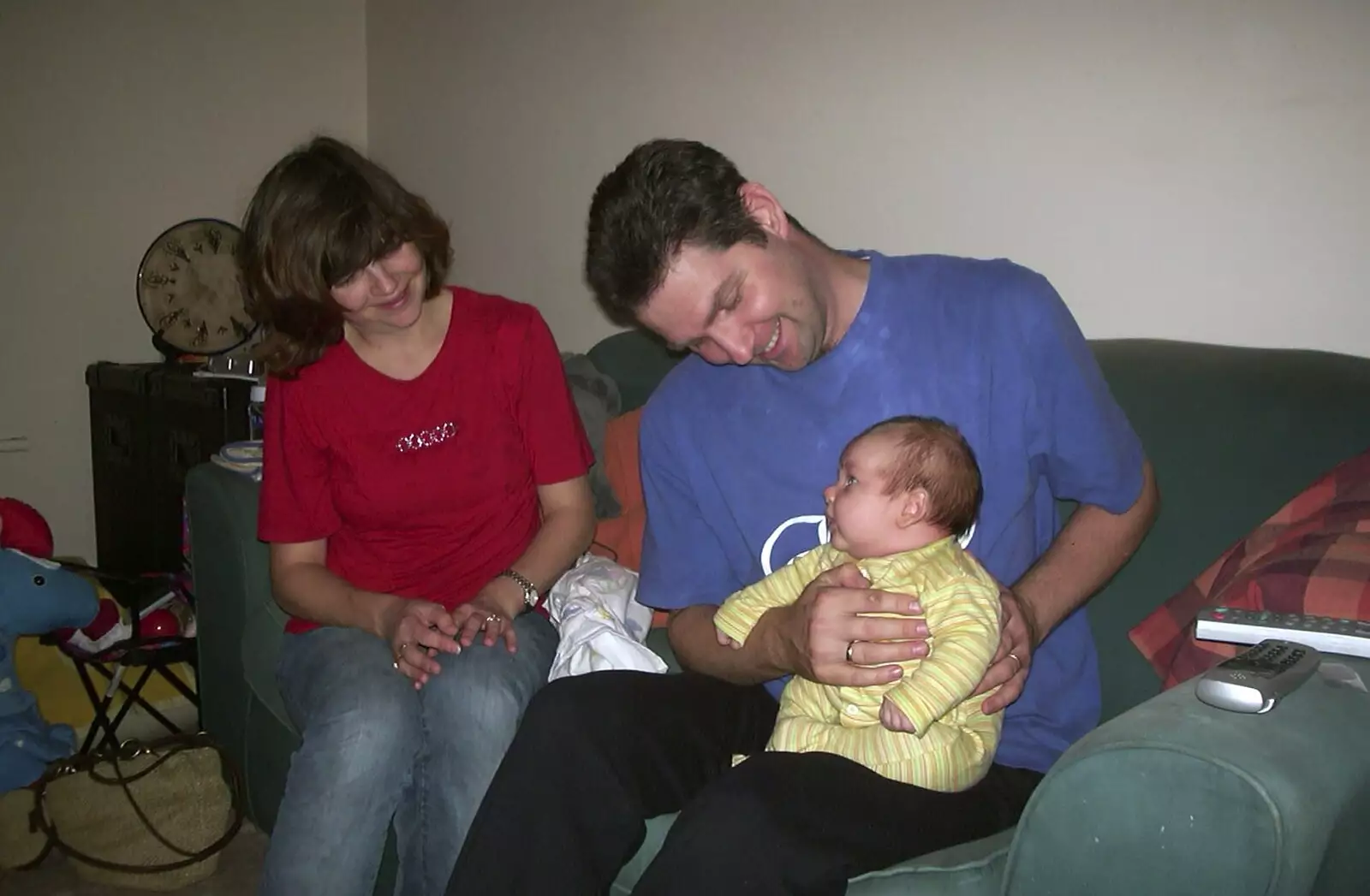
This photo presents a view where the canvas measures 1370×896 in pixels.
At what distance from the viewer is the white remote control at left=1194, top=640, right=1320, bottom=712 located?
830 mm

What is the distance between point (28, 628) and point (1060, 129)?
2066 millimetres

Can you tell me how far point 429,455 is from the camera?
1515mm

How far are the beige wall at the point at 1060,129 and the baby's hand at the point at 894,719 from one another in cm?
85

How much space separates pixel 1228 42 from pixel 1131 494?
0.69 metres

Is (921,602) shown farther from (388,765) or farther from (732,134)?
(732,134)

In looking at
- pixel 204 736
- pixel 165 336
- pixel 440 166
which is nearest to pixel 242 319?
pixel 165 336

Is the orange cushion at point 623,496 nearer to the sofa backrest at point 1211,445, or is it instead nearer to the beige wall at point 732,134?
the beige wall at point 732,134

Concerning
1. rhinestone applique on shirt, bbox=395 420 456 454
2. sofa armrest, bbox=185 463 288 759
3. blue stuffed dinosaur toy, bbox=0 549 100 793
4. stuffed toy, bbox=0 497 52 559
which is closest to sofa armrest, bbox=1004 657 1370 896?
rhinestone applique on shirt, bbox=395 420 456 454

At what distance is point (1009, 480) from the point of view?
1168mm

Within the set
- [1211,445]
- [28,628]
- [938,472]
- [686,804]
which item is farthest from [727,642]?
[28,628]

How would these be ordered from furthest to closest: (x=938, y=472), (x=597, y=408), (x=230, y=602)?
(x=597, y=408)
(x=230, y=602)
(x=938, y=472)

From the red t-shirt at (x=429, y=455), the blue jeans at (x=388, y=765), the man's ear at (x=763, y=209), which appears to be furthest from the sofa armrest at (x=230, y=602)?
the man's ear at (x=763, y=209)

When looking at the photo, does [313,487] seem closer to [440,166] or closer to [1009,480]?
[1009,480]

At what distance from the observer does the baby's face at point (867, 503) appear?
108 cm
